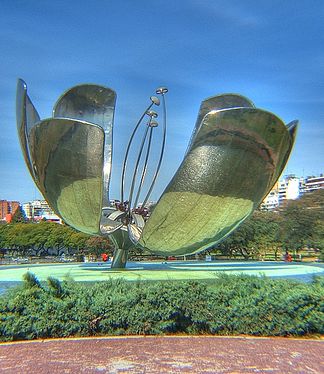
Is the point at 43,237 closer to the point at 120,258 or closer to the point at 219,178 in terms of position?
the point at 120,258

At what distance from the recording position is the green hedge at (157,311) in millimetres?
7812

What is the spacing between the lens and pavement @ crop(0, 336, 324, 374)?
589cm

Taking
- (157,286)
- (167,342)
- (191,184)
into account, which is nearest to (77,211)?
(191,184)

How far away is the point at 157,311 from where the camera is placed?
26.1 feet

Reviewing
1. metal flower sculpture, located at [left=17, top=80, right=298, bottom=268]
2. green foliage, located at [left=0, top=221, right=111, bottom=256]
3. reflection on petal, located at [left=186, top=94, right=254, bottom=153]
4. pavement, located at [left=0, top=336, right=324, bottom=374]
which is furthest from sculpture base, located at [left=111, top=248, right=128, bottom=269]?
green foliage, located at [left=0, top=221, right=111, bottom=256]

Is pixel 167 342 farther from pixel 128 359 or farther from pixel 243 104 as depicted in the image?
pixel 243 104

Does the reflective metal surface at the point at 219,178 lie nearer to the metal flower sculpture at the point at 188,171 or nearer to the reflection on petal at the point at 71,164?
the metal flower sculpture at the point at 188,171

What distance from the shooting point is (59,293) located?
8.38 m

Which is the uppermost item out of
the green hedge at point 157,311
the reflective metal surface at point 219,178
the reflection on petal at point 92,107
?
the reflection on petal at point 92,107

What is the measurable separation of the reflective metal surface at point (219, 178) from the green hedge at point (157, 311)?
3.05 metres

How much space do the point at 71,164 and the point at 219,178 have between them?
10.6 ft

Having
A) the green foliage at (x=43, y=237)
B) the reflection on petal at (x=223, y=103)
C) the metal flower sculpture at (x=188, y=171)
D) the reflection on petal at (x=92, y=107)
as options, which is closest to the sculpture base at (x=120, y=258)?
the reflection on petal at (x=92, y=107)

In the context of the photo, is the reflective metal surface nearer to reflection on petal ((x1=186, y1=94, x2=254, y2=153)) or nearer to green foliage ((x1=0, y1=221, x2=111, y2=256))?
reflection on petal ((x1=186, y1=94, x2=254, y2=153))

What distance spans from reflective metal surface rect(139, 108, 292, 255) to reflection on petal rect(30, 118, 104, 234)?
143 cm
